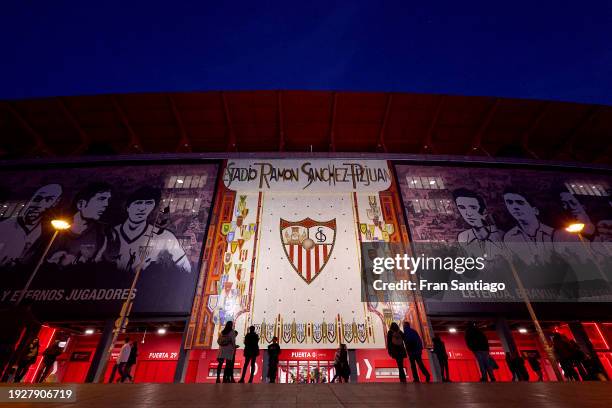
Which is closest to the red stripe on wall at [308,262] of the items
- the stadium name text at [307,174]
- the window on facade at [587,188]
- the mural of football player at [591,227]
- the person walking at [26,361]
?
the stadium name text at [307,174]

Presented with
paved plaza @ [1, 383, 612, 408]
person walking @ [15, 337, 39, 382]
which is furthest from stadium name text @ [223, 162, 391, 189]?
paved plaza @ [1, 383, 612, 408]

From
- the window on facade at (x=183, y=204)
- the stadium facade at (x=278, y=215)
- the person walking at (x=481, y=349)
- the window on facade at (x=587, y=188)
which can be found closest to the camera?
the person walking at (x=481, y=349)

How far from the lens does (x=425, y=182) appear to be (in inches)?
648

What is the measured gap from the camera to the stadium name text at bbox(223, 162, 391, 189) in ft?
53.0

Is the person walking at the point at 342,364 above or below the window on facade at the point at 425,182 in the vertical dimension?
below

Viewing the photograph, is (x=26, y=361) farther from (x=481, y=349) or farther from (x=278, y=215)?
(x=481, y=349)

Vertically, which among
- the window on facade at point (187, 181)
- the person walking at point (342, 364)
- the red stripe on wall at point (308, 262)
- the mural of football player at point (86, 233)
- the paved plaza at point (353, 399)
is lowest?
the paved plaza at point (353, 399)

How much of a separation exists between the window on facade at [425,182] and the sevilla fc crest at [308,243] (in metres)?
5.56

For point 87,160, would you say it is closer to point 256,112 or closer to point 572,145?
point 256,112

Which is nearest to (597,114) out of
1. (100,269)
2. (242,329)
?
(242,329)

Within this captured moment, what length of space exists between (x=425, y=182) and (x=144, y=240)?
1588cm

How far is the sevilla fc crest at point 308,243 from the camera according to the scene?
13.3 m

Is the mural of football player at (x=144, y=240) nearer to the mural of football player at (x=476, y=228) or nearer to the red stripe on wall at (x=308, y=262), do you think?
the red stripe on wall at (x=308, y=262)

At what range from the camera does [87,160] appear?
17.0 m
